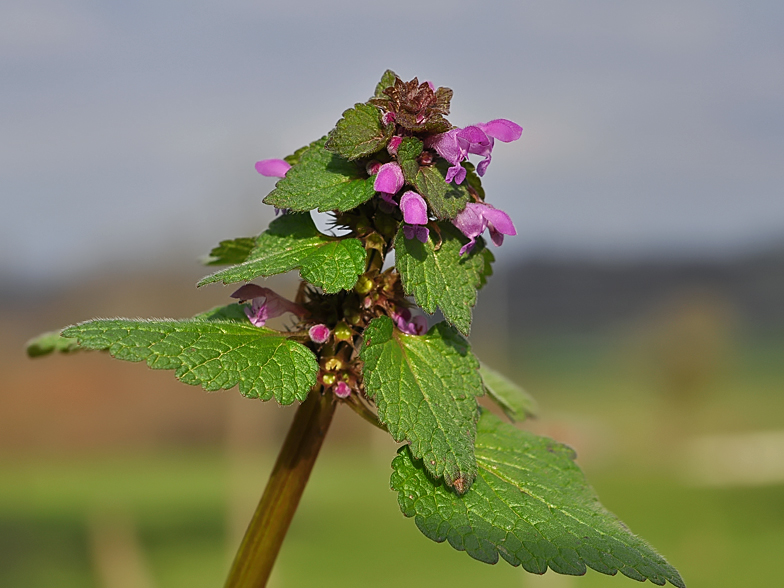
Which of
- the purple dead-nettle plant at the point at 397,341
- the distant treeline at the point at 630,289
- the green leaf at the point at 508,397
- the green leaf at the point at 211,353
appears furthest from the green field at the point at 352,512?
the distant treeline at the point at 630,289

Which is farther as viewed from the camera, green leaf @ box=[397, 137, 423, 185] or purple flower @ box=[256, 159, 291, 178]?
purple flower @ box=[256, 159, 291, 178]

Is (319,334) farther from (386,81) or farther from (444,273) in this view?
(386,81)

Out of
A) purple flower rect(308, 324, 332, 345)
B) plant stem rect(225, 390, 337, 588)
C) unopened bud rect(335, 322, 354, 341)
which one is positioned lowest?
plant stem rect(225, 390, 337, 588)

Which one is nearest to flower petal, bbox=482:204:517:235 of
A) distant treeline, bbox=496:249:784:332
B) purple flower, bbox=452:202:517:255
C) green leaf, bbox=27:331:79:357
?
purple flower, bbox=452:202:517:255

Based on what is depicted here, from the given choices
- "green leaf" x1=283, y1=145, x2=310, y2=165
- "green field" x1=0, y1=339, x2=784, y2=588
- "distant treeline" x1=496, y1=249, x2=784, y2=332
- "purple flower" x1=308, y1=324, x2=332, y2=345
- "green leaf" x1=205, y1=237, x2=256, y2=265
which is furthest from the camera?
"distant treeline" x1=496, y1=249, x2=784, y2=332

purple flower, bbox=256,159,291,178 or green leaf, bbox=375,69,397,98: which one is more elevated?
green leaf, bbox=375,69,397,98

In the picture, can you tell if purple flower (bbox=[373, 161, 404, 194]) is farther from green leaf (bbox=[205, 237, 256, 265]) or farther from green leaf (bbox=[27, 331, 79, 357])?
green leaf (bbox=[27, 331, 79, 357])

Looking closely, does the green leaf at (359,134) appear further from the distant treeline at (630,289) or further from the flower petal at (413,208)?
the distant treeline at (630,289)
